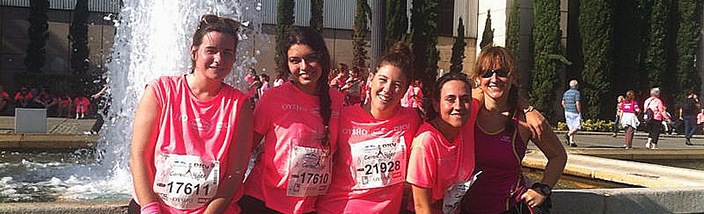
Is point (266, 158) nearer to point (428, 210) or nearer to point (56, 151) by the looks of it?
point (428, 210)

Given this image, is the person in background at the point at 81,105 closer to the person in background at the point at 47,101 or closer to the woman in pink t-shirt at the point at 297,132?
the person in background at the point at 47,101

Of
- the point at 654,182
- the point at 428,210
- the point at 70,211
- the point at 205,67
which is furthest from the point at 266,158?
the point at 654,182

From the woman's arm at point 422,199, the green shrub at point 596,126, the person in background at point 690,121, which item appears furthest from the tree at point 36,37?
the woman's arm at point 422,199

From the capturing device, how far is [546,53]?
2872 cm

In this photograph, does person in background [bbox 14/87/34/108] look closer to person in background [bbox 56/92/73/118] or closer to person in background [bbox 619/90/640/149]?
person in background [bbox 56/92/73/118]

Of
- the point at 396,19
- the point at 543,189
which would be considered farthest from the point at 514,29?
the point at 543,189

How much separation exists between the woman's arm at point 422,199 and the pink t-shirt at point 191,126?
85 centimetres

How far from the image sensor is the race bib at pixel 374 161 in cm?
334

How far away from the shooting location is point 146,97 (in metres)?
3.03

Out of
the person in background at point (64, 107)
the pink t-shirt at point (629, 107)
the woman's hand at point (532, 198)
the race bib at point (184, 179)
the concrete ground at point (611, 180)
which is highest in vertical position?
the race bib at point (184, 179)

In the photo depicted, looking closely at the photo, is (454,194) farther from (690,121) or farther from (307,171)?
(690,121)

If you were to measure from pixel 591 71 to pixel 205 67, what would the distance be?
28.2 meters

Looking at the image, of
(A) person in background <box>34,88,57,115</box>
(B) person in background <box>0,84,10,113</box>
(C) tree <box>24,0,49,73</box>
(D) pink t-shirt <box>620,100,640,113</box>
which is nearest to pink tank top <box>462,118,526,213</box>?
(D) pink t-shirt <box>620,100,640,113</box>

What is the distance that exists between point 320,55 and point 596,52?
1086 inches
